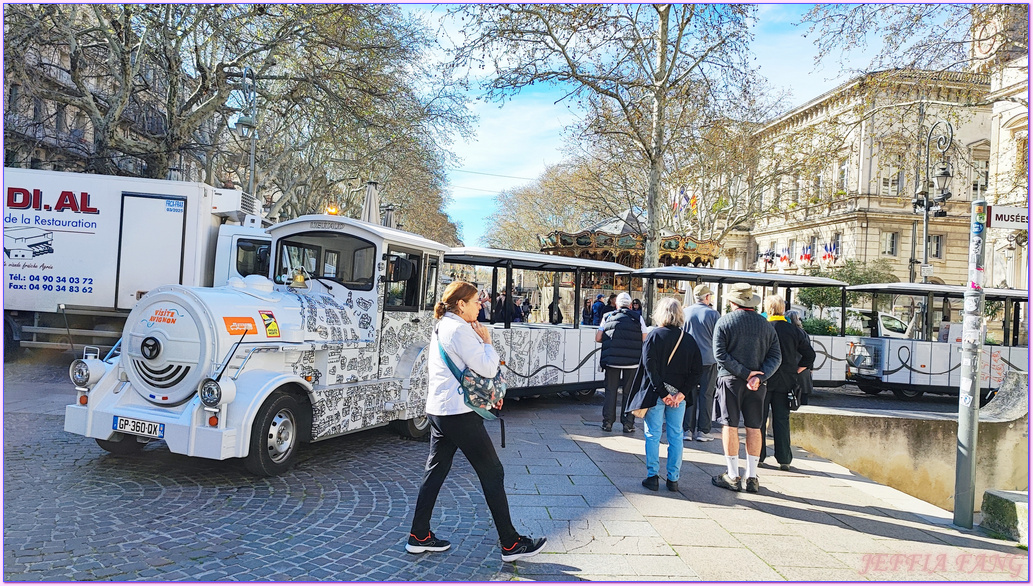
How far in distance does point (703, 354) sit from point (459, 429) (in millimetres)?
5144

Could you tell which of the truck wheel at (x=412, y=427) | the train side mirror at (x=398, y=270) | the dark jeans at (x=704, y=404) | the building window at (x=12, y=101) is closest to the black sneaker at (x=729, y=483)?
the dark jeans at (x=704, y=404)

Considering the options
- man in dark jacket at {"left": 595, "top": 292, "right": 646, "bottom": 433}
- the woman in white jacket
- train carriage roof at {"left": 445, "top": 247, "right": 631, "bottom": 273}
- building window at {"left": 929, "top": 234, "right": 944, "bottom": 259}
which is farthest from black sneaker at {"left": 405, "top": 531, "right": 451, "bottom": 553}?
building window at {"left": 929, "top": 234, "right": 944, "bottom": 259}

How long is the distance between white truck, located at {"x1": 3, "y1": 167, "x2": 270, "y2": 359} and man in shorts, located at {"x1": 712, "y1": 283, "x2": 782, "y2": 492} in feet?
29.0

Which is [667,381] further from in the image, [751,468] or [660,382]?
[751,468]

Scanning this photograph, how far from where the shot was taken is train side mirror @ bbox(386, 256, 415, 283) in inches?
297

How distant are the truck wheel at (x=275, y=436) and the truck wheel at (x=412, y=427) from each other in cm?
176

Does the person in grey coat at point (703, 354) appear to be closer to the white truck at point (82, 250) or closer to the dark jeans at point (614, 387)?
the dark jeans at point (614, 387)

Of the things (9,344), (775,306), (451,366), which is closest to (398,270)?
(451,366)

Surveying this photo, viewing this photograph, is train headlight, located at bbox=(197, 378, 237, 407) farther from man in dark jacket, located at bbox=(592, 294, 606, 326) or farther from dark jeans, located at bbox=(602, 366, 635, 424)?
man in dark jacket, located at bbox=(592, 294, 606, 326)

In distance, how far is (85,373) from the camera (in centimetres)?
635

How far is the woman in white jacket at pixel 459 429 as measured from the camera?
4527 mm

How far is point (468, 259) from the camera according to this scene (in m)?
10.6

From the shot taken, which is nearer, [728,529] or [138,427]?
[728,529]

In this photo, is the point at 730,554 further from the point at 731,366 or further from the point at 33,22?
the point at 33,22
